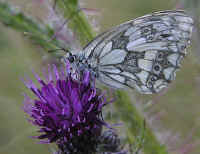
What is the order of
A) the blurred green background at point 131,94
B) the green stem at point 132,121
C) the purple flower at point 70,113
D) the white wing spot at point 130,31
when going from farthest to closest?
the blurred green background at point 131,94 < the green stem at point 132,121 < the white wing spot at point 130,31 < the purple flower at point 70,113

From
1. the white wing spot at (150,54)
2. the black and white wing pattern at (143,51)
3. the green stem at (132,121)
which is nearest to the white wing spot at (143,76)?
the black and white wing pattern at (143,51)

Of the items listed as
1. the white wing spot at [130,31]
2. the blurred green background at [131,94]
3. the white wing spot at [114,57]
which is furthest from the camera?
the blurred green background at [131,94]

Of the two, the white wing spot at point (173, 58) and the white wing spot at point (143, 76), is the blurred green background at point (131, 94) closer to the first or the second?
the white wing spot at point (143, 76)

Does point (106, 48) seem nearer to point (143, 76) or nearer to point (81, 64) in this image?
point (81, 64)

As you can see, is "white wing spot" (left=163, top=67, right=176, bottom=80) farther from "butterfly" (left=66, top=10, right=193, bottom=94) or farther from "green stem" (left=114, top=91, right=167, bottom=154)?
"green stem" (left=114, top=91, right=167, bottom=154)

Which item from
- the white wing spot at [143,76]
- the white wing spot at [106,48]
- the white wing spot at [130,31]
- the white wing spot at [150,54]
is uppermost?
the white wing spot at [130,31]

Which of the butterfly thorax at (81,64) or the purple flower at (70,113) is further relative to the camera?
the butterfly thorax at (81,64)

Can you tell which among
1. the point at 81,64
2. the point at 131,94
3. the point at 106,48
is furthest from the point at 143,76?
the point at 131,94
